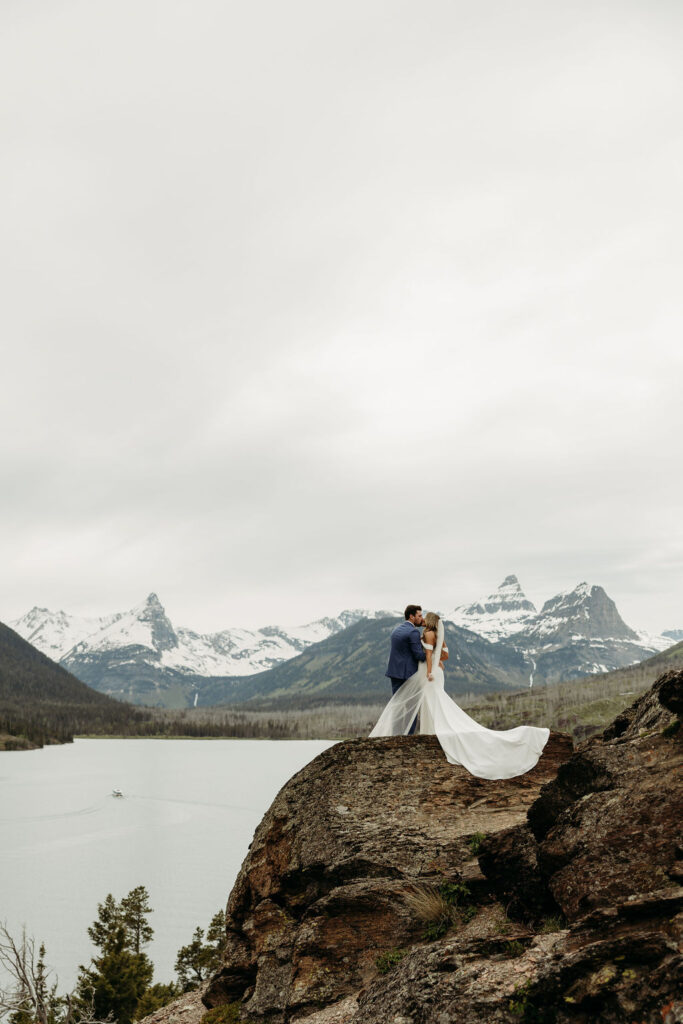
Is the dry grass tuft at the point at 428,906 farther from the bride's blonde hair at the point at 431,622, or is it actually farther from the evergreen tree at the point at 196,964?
the evergreen tree at the point at 196,964

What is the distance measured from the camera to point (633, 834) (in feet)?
32.5


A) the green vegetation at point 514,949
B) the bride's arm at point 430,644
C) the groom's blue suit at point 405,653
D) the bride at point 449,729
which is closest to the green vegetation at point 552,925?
the green vegetation at point 514,949

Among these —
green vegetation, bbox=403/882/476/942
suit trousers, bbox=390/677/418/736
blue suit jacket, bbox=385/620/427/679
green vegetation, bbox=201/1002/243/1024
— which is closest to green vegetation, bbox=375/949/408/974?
green vegetation, bbox=403/882/476/942

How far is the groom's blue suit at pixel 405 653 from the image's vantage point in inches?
674

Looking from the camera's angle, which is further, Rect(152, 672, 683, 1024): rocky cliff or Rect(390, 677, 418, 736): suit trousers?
Rect(390, 677, 418, 736): suit trousers

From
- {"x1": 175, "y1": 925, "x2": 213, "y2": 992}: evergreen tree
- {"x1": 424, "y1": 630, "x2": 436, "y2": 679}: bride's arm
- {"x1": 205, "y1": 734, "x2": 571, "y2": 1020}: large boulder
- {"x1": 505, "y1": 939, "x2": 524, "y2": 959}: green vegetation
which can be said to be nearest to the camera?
{"x1": 505, "y1": 939, "x2": 524, "y2": 959}: green vegetation

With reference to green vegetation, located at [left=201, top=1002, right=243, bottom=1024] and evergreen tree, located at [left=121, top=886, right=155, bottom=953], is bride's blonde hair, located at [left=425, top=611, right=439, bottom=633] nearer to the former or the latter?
green vegetation, located at [left=201, top=1002, right=243, bottom=1024]

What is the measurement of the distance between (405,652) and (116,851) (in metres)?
76.5

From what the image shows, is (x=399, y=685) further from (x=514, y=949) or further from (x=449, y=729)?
(x=514, y=949)

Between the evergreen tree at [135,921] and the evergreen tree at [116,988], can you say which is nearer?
the evergreen tree at [116,988]

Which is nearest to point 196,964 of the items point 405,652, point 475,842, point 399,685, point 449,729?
→ point 399,685

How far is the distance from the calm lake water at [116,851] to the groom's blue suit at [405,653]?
3631cm

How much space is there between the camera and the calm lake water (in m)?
53.5

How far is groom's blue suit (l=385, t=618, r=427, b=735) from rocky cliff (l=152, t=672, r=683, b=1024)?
6.36ft
